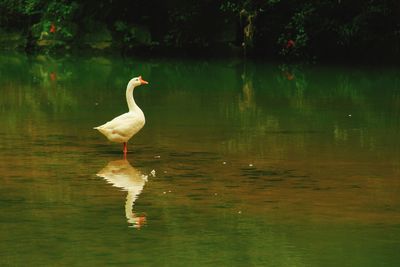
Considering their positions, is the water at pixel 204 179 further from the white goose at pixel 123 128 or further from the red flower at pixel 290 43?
the red flower at pixel 290 43

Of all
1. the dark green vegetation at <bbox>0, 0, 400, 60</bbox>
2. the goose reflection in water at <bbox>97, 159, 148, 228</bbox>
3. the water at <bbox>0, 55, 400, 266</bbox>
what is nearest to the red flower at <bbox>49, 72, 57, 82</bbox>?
the water at <bbox>0, 55, 400, 266</bbox>

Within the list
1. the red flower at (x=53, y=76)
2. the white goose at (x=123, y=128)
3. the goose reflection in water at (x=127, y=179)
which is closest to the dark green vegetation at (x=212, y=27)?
the red flower at (x=53, y=76)

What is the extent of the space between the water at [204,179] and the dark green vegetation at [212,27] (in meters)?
7.48

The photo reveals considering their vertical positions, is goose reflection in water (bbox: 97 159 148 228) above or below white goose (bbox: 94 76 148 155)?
below

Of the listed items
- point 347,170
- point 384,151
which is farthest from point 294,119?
point 347,170

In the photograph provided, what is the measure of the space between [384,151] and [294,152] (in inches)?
43.7

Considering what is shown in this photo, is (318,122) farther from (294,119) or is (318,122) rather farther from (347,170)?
(347,170)

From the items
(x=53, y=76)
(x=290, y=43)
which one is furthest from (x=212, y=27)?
(x=53, y=76)

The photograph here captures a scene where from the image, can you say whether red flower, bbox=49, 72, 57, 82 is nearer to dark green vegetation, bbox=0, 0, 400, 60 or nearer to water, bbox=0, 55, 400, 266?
water, bbox=0, 55, 400, 266

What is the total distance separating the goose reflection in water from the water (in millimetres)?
22

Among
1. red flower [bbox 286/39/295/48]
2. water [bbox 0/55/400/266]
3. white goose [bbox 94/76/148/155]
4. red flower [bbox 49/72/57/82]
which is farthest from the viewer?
red flower [bbox 286/39/295/48]

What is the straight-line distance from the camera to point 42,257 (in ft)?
27.7

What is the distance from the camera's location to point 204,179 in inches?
459

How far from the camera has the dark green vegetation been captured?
28.7 m
